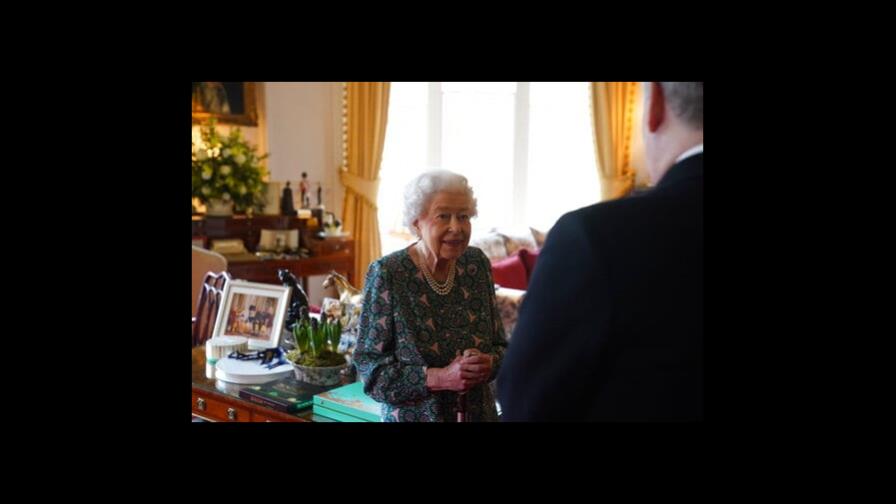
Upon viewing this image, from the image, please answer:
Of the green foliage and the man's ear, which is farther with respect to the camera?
the green foliage

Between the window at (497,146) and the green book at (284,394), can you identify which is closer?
the green book at (284,394)

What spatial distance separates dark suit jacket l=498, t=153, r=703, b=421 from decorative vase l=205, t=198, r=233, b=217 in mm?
4223

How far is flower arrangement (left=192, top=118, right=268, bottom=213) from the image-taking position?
4.57 metres

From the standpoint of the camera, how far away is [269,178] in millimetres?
5465

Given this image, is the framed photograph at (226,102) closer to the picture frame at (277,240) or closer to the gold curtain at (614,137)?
the picture frame at (277,240)

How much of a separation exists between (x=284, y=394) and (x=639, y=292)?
1.26m

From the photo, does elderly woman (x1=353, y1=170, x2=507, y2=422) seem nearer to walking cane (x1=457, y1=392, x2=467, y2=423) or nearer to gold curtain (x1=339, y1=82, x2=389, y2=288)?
walking cane (x1=457, y1=392, x2=467, y2=423)

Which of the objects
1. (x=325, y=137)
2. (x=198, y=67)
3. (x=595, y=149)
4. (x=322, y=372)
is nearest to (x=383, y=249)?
(x=325, y=137)

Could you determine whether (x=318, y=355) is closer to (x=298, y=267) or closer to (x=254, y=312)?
(x=254, y=312)

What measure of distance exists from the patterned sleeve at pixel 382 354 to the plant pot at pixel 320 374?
31 centimetres

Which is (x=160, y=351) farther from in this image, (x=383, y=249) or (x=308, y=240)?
(x=383, y=249)

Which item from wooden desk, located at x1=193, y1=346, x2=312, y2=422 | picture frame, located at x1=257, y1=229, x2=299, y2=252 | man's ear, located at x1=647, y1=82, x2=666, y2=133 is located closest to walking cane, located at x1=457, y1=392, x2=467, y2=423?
wooden desk, located at x1=193, y1=346, x2=312, y2=422

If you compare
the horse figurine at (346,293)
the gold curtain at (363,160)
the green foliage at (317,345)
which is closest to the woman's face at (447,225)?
the green foliage at (317,345)

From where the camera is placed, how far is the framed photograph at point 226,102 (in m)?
5.01
